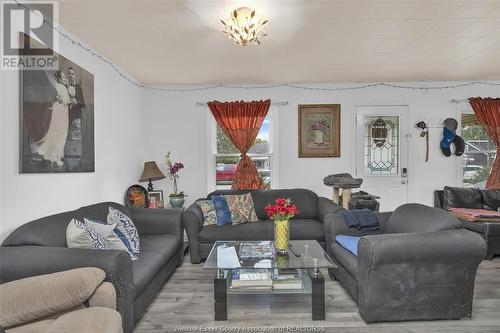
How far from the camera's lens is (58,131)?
8.97ft

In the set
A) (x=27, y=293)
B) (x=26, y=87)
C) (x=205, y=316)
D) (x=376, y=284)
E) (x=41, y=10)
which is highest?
(x=41, y=10)

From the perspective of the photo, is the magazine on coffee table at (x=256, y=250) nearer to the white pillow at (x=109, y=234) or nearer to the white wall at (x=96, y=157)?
the white pillow at (x=109, y=234)

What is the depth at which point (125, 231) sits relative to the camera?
111 inches

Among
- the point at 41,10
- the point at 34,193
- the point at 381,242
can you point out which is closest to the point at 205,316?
the point at 381,242

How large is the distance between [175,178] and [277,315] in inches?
120

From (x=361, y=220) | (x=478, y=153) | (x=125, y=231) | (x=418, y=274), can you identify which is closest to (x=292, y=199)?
(x=361, y=220)

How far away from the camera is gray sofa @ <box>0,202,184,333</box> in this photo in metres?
1.91

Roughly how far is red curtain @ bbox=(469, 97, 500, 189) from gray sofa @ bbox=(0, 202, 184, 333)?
4851 mm

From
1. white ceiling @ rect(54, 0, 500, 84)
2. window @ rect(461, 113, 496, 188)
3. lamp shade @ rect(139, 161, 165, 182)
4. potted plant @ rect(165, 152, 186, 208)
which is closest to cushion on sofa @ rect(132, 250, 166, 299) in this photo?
potted plant @ rect(165, 152, 186, 208)

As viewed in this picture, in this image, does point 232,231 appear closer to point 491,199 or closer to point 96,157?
point 96,157

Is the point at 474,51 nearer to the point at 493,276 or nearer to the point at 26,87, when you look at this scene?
the point at 493,276

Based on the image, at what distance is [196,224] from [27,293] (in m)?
2.24

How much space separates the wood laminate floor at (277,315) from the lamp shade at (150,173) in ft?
6.05

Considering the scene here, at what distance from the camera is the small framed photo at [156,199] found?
14.9 feet
